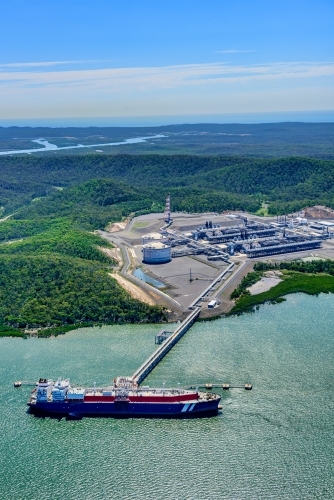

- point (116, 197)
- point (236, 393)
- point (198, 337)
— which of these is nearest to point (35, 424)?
point (236, 393)

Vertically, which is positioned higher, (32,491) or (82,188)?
(82,188)

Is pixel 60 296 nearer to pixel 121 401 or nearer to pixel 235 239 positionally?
pixel 121 401

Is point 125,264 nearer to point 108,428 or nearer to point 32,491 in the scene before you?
point 108,428

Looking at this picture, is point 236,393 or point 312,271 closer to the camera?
point 236,393

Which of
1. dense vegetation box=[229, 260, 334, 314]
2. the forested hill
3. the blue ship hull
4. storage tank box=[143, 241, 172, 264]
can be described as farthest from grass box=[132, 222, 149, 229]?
the blue ship hull

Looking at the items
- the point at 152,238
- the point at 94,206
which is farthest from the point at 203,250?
the point at 94,206

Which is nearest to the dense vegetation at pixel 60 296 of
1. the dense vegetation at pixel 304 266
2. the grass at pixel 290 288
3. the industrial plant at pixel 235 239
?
the grass at pixel 290 288
